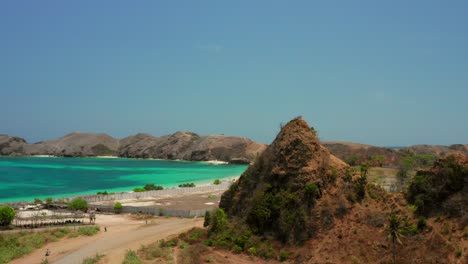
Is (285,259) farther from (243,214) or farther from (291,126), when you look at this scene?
(291,126)

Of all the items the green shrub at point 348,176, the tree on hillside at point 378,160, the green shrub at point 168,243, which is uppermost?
the tree on hillside at point 378,160

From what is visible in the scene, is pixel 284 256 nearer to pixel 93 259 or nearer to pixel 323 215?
pixel 323 215

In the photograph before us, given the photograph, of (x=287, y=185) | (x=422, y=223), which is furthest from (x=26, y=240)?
(x=422, y=223)

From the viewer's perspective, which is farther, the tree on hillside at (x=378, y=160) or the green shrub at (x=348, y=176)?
the tree on hillside at (x=378, y=160)

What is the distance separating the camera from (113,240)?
38844 mm

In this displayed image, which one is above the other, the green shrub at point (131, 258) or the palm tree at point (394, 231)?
the palm tree at point (394, 231)

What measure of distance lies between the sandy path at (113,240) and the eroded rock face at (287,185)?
8143 mm

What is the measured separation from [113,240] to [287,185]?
16.5 metres

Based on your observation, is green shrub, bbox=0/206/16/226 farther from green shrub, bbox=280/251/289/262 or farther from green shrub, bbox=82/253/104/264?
green shrub, bbox=280/251/289/262

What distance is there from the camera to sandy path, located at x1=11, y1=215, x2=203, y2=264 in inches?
1297

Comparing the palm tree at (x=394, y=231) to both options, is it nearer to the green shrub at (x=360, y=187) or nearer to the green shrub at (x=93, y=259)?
the green shrub at (x=360, y=187)

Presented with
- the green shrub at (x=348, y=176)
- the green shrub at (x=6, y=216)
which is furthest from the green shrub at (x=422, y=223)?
the green shrub at (x=6, y=216)

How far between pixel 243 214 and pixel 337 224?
27.0 ft

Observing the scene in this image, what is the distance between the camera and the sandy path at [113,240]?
32938 mm
